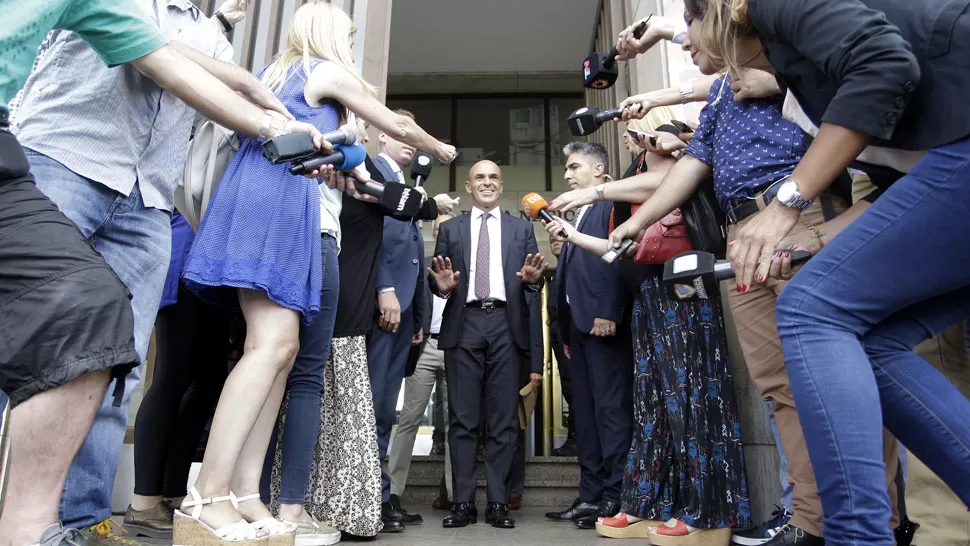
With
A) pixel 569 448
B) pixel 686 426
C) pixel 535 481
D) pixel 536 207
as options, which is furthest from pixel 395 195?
pixel 569 448

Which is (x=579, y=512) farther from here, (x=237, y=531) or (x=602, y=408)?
(x=237, y=531)

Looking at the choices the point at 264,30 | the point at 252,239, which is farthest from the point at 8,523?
the point at 264,30

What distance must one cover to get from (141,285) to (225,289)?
311mm

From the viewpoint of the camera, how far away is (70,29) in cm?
152

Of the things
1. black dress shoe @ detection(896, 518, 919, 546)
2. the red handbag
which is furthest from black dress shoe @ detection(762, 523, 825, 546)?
the red handbag

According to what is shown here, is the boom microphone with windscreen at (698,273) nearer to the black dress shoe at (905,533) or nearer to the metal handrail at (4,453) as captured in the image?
the black dress shoe at (905,533)

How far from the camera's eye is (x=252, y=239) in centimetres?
213

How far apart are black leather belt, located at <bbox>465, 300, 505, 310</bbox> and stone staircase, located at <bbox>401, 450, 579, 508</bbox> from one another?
1.16 metres

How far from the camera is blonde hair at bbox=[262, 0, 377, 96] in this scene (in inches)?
96.8

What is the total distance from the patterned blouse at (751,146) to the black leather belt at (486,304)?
169cm

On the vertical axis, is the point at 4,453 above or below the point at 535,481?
above

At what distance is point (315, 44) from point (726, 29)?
1.44 meters

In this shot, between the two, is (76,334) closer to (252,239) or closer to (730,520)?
(252,239)

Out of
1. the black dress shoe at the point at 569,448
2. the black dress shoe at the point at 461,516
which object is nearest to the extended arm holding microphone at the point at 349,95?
the black dress shoe at the point at 461,516
